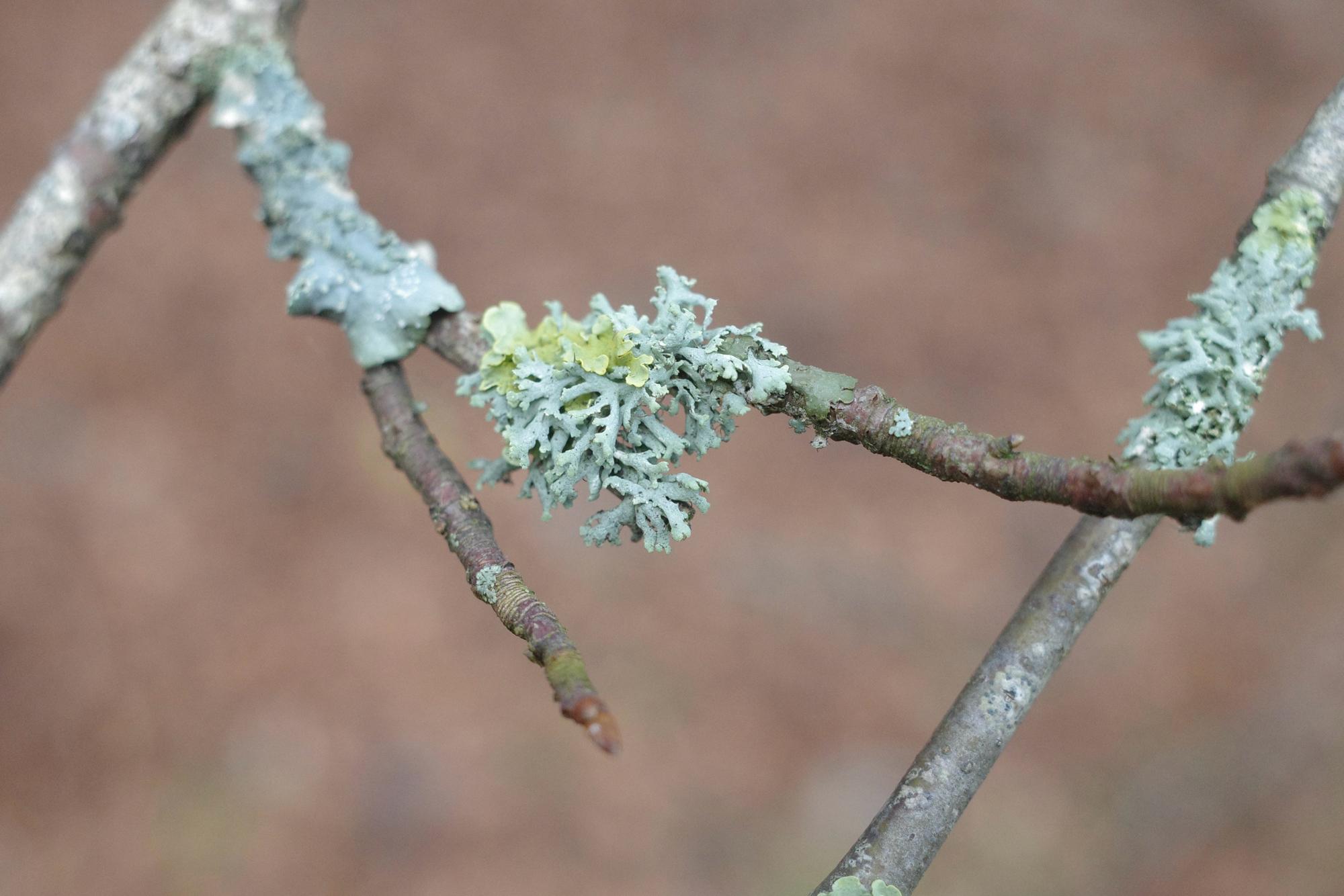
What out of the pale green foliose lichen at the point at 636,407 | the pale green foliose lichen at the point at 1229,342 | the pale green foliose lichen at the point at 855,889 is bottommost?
the pale green foliose lichen at the point at 855,889

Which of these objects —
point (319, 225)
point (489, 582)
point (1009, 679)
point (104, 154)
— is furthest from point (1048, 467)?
point (104, 154)

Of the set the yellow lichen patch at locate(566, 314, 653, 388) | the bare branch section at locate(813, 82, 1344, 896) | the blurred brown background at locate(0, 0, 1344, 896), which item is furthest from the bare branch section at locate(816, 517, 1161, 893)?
the blurred brown background at locate(0, 0, 1344, 896)

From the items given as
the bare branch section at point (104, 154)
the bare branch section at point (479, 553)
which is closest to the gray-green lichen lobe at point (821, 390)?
the bare branch section at point (479, 553)

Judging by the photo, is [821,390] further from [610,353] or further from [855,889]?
[855,889]

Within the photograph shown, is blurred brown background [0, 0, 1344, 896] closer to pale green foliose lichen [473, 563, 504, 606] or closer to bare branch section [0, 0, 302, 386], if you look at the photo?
bare branch section [0, 0, 302, 386]

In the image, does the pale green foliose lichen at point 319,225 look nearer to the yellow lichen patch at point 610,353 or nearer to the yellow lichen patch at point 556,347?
the yellow lichen patch at point 556,347

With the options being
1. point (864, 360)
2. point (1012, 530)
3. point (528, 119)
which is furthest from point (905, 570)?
point (528, 119)
